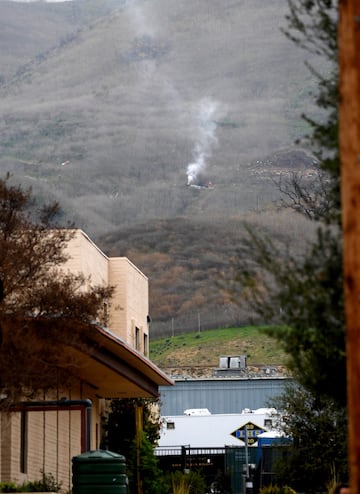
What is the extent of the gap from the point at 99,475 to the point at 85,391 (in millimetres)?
14988

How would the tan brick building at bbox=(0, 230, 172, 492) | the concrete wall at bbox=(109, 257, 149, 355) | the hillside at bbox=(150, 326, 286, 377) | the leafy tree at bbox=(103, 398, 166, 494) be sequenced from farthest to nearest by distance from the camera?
the hillside at bbox=(150, 326, 286, 377) < the concrete wall at bbox=(109, 257, 149, 355) < the leafy tree at bbox=(103, 398, 166, 494) < the tan brick building at bbox=(0, 230, 172, 492)

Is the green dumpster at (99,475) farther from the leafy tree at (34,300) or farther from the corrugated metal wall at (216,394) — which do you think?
the corrugated metal wall at (216,394)

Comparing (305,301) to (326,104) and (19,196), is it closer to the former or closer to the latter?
(326,104)

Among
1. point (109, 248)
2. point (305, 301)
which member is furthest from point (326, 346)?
point (109, 248)

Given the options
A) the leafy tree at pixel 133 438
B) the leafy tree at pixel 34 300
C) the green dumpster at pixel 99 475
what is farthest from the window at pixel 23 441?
the leafy tree at pixel 34 300

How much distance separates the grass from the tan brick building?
69.1 metres

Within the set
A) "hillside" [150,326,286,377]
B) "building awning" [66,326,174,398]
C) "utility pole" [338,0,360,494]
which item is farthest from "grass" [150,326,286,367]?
"utility pole" [338,0,360,494]

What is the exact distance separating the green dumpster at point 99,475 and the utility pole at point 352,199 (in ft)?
46.9

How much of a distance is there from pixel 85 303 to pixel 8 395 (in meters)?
1.81

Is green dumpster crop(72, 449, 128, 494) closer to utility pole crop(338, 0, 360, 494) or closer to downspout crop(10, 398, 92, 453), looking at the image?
downspout crop(10, 398, 92, 453)

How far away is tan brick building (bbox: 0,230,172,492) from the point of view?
26781 millimetres

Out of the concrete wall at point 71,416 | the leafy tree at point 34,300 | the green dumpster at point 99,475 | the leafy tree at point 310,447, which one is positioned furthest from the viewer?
the leafy tree at point 310,447

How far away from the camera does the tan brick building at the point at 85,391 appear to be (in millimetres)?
26781

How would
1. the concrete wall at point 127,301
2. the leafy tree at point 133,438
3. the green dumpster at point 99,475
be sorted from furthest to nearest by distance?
1. the concrete wall at point 127,301
2. the leafy tree at point 133,438
3. the green dumpster at point 99,475
